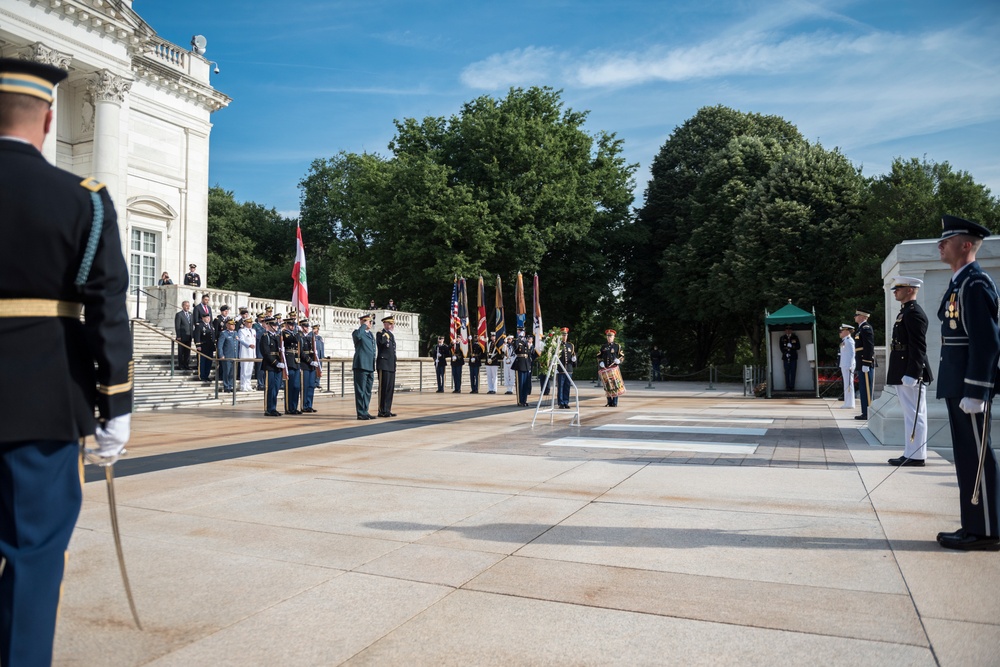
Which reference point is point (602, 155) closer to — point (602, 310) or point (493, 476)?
point (602, 310)

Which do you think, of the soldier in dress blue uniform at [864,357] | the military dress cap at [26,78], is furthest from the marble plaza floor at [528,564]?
the soldier in dress blue uniform at [864,357]

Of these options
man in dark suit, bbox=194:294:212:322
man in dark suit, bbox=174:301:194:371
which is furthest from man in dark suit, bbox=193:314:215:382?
man in dark suit, bbox=174:301:194:371

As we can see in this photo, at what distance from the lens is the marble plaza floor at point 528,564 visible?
320 cm

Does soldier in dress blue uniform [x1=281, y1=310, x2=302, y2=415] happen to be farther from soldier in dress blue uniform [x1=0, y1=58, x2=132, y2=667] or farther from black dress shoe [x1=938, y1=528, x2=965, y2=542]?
soldier in dress blue uniform [x1=0, y1=58, x2=132, y2=667]

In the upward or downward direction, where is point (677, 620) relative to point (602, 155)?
downward

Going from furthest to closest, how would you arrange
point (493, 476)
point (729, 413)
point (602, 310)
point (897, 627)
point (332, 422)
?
1. point (602, 310)
2. point (729, 413)
3. point (332, 422)
4. point (493, 476)
5. point (897, 627)

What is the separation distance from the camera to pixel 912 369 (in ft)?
26.3

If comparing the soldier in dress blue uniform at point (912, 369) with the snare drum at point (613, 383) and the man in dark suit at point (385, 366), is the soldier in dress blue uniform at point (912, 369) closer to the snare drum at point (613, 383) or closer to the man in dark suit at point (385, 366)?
the man in dark suit at point (385, 366)

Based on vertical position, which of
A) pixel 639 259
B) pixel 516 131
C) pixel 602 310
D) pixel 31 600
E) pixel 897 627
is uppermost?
pixel 516 131

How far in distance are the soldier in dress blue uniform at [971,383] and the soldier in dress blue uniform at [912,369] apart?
3046 millimetres

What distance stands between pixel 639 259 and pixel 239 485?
3795 centimetres

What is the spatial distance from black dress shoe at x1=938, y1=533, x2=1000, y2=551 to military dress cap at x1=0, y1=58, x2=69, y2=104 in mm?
5384

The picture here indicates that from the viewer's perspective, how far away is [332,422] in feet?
45.4

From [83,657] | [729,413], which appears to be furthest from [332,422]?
[83,657]
